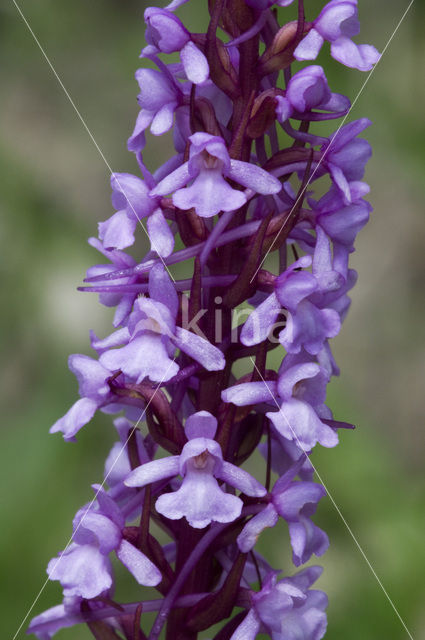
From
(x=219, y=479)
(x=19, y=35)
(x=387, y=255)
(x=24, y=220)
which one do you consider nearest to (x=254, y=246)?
(x=219, y=479)

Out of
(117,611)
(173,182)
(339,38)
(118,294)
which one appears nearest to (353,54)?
(339,38)

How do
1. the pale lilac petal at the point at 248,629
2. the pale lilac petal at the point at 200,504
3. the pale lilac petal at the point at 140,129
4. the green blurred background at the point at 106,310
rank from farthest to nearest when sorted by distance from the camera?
1. the green blurred background at the point at 106,310
2. the pale lilac petal at the point at 140,129
3. the pale lilac petal at the point at 248,629
4. the pale lilac petal at the point at 200,504

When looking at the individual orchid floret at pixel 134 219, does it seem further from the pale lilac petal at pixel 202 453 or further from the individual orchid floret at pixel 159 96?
the pale lilac petal at pixel 202 453

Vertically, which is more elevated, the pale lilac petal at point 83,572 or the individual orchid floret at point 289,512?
the pale lilac petal at point 83,572

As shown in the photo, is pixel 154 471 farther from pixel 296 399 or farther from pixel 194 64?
pixel 194 64

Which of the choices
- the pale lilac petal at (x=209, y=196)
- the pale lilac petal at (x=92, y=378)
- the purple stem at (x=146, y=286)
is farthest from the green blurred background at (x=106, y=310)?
the pale lilac petal at (x=209, y=196)

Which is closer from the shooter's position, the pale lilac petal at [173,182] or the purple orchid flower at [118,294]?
the pale lilac petal at [173,182]

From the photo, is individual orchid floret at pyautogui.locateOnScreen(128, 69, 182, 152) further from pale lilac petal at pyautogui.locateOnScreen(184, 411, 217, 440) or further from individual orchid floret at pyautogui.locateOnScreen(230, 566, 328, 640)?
individual orchid floret at pyautogui.locateOnScreen(230, 566, 328, 640)
